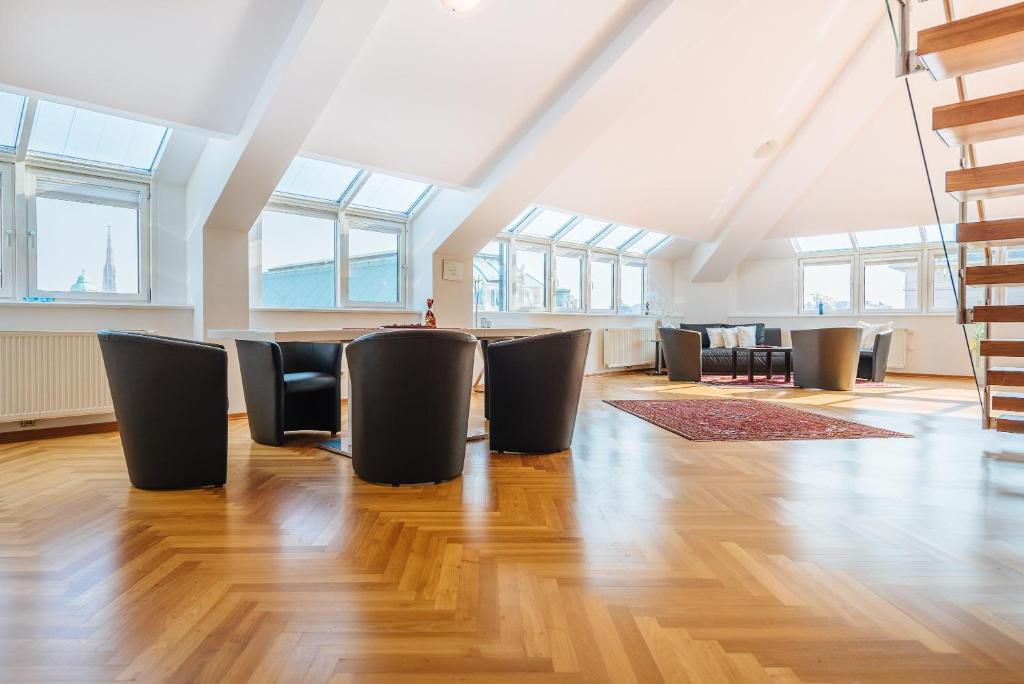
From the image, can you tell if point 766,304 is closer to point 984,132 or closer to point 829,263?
point 829,263

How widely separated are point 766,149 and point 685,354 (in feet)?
9.35

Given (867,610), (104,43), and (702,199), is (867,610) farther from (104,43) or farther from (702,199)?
(702,199)

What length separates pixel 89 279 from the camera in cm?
475

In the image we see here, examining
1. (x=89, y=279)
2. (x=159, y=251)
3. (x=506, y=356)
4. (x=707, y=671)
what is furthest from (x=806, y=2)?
(x=89, y=279)

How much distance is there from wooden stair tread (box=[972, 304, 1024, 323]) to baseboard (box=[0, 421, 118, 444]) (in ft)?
18.7

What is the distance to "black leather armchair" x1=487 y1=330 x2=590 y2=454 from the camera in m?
3.48

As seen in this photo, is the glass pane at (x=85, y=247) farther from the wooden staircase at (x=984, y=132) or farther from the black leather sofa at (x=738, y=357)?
the black leather sofa at (x=738, y=357)

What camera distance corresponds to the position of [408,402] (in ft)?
9.12

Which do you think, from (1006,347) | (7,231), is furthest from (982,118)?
(7,231)

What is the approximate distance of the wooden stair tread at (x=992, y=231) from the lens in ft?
8.62

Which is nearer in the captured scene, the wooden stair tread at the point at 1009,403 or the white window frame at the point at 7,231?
the wooden stair tread at the point at 1009,403

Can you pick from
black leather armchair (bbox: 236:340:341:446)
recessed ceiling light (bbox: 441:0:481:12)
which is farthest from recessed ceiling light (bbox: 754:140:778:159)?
black leather armchair (bbox: 236:340:341:446)

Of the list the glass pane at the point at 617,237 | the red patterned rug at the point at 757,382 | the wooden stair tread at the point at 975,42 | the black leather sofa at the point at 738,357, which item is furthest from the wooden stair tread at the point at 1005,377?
the glass pane at the point at 617,237

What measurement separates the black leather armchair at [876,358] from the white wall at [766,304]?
163cm
